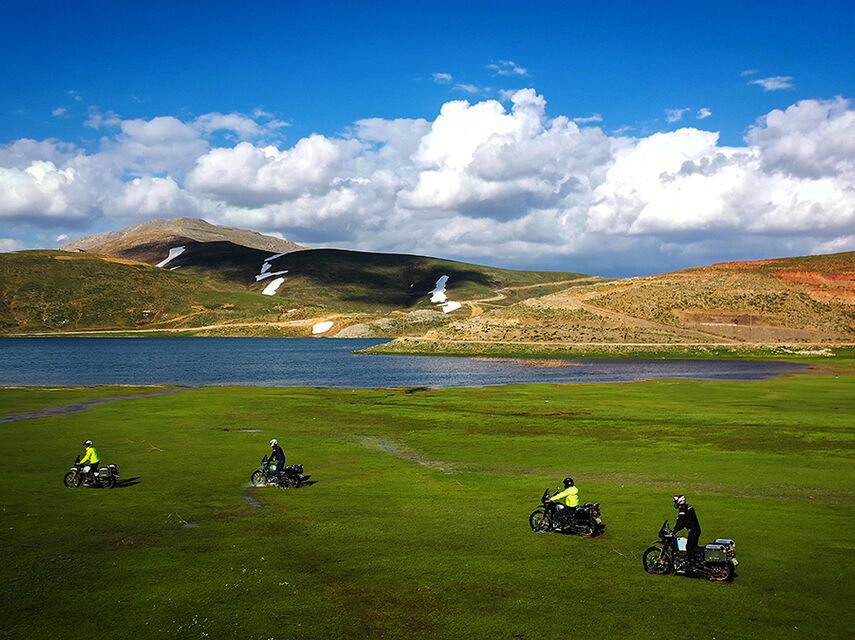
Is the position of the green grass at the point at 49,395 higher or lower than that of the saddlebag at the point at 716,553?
lower

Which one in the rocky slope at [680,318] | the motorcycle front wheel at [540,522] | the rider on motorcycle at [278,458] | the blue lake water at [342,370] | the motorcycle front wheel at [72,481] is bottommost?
the blue lake water at [342,370]

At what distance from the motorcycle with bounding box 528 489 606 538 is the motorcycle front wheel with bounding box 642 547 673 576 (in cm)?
339

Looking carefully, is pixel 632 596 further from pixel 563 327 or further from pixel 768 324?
pixel 768 324

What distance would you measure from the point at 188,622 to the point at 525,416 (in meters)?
42.5

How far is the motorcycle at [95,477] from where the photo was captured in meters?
30.4

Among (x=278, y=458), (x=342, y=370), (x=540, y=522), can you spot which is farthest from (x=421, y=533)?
(x=342, y=370)

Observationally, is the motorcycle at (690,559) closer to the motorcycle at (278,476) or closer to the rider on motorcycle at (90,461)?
the motorcycle at (278,476)

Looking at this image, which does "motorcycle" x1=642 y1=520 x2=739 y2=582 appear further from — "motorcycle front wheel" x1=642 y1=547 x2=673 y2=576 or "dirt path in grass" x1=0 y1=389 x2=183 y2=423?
"dirt path in grass" x1=0 y1=389 x2=183 y2=423

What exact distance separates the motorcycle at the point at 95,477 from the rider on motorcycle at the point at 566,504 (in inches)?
800

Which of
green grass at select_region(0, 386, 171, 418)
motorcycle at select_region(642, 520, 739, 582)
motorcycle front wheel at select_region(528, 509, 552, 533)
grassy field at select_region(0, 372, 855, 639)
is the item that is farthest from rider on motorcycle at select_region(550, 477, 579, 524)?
green grass at select_region(0, 386, 171, 418)

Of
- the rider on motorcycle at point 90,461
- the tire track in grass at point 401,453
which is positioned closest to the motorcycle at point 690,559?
the tire track in grass at point 401,453

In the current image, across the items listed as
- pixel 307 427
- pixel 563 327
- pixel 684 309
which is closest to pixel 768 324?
pixel 684 309

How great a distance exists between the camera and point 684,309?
18238cm

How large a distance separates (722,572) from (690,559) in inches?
34.9
